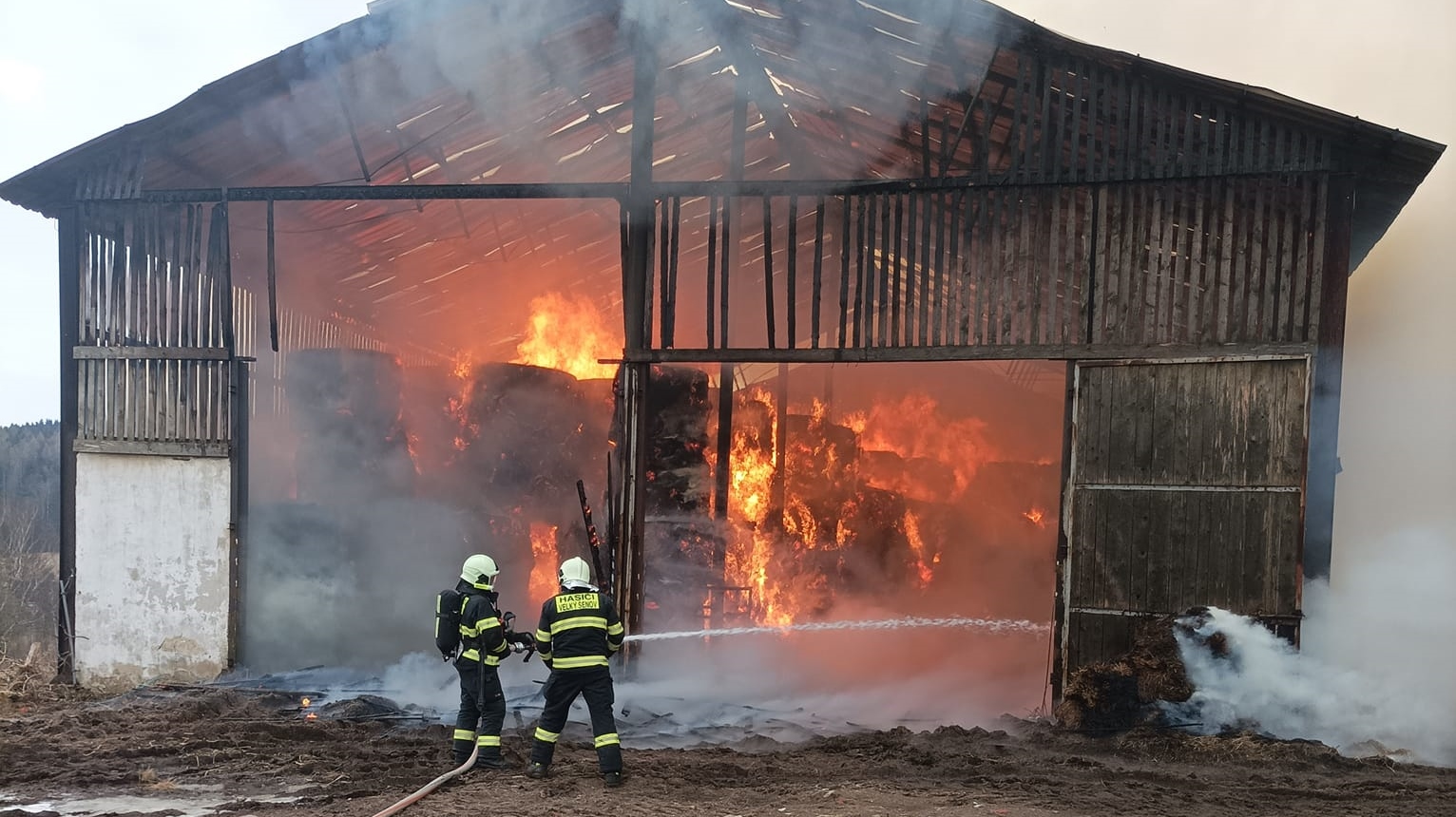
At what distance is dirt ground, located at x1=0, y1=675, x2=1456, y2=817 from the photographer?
6.87 meters

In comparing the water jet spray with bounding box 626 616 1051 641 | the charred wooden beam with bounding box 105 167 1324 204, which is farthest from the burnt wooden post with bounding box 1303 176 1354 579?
the water jet spray with bounding box 626 616 1051 641

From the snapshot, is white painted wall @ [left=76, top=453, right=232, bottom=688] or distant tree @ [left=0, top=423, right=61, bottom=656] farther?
distant tree @ [left=0, top=423, right=61, bottom=656]

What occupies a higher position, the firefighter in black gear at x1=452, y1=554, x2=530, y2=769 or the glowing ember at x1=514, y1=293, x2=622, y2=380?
the glowing ember at x1=514, y1=293, x2=622, y2=380

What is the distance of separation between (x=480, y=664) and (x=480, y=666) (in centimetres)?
2

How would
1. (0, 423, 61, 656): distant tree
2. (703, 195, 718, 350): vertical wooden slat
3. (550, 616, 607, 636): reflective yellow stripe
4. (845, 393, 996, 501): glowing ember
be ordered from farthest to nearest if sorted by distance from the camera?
(0, 423, 61, 656): distant tree, (845, 393, 996, 501): glowing ember, (703, 195, 718, 350): vertical wooden slat, (550, 616, 607, 636): reflective yellow stripe

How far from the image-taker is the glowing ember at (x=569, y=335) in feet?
60.3

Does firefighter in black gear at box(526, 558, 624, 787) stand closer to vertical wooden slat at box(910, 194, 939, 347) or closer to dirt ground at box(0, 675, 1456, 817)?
dirt ground at box(0, 675, 1456, 817)

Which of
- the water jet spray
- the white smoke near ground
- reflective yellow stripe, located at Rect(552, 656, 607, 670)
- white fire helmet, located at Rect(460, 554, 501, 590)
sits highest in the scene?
white fire helmet, located at Rect(460, 554, 501, 590)

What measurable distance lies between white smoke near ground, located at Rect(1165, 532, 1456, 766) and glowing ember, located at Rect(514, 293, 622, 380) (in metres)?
11.4

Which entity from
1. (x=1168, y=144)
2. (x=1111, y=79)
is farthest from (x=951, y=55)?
(x=1168, y=144)

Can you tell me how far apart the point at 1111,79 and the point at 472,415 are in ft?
30.5

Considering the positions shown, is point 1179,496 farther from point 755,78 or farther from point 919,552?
point 919,552

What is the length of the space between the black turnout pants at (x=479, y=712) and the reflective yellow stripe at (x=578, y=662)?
25.9 inches

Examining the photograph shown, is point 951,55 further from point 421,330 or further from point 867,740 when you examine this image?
point 421,330
